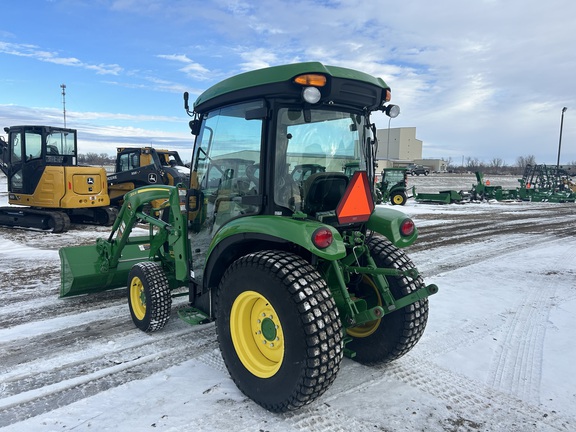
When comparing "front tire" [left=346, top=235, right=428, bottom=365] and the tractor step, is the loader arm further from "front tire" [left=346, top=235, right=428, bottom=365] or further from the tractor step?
"front tire" [left=346, top=235, right=428, bottom=365]

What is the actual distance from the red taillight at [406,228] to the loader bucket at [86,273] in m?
3.76

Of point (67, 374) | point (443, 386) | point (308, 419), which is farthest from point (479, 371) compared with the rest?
point (67, 374)

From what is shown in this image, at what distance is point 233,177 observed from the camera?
3.66 metres

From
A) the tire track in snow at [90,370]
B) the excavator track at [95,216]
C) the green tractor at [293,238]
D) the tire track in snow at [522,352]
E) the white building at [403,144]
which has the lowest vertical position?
the tire track in snow at [90,370]

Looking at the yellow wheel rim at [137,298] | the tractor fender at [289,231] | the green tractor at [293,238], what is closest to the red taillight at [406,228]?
the green tractor at [293,238]

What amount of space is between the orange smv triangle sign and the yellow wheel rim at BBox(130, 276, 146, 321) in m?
2.46

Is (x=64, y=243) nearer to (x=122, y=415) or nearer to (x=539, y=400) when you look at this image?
(x=122, y=415)

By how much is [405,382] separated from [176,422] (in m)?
1.80

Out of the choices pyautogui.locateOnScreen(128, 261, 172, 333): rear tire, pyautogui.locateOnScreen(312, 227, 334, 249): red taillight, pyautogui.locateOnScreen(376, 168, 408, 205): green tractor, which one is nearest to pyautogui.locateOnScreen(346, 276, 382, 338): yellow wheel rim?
pyautogui.locateOnScreen(312, 227, 334, 249): red taillight

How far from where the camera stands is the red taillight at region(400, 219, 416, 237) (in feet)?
12.0

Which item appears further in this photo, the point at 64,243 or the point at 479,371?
the point at 64,243

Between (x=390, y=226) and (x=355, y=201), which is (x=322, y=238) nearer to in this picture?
(x=355, y=201)

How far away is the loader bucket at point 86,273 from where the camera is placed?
210 inches

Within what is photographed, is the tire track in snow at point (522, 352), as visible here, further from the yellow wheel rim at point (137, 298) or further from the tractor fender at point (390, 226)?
the yellow wheel rim at point (137, 298)
